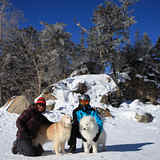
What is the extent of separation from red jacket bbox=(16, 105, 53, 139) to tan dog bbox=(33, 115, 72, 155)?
16 cm

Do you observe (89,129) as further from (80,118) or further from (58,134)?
(58,134)

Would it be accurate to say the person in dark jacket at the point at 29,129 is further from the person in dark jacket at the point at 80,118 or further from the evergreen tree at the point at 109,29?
the evergreen tree at the point at 109,29

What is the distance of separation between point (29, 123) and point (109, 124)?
5518 millimetres

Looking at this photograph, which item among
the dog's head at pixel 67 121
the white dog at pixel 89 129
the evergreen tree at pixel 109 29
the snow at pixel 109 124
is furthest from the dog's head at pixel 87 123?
the evergreen tree at pixel 109 29

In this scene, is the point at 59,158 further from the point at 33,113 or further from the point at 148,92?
the point at 148,92

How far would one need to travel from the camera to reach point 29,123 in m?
4.04

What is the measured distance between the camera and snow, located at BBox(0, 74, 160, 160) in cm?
380

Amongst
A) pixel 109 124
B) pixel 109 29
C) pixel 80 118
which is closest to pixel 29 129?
pixel 80 118

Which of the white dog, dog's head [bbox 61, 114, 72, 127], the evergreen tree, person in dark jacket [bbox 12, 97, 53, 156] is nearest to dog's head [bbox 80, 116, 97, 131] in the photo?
the white dog

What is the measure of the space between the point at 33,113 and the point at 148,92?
1021cm

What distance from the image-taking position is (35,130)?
4055mm

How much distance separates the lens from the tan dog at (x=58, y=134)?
3.77m

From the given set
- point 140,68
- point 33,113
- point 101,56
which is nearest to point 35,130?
point 33,113

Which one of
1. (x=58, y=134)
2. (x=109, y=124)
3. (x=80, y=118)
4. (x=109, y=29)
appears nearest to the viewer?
(x=58, y=134)
